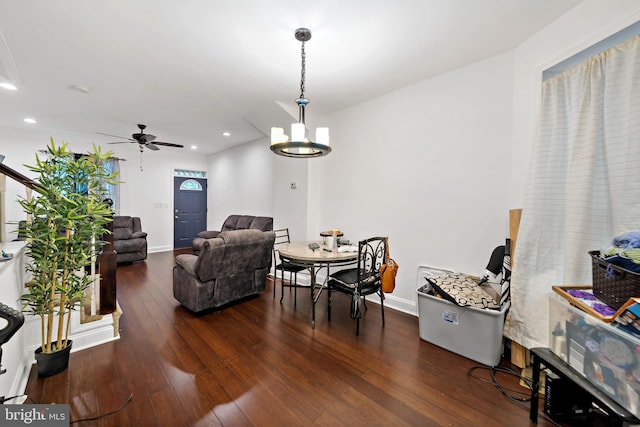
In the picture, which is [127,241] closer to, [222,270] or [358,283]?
[222,270]

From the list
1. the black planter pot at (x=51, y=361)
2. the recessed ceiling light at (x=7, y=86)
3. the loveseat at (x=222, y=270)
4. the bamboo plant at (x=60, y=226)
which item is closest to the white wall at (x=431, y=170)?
the loveseat at (x=222, y=270)

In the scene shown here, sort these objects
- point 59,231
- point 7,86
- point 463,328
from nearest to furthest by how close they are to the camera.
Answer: point 59,231
point 463,328
point 7,86

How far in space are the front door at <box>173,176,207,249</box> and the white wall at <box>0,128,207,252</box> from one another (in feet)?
0.49

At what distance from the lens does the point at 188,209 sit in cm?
716

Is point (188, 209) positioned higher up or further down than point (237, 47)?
further down

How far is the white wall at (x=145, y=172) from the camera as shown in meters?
5.01

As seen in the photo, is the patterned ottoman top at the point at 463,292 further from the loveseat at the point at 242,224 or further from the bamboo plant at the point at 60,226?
the loveseat at the point at 242,224

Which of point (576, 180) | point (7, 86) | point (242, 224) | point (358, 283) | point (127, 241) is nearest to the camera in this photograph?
point (576, 180)

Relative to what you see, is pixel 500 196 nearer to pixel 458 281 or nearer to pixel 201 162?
pixel 458 281

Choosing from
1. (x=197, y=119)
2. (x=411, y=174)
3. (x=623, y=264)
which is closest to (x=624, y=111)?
(x=623, y=264)

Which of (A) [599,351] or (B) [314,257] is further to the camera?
(B) [314,257]

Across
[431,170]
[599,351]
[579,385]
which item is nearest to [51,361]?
[579,385]

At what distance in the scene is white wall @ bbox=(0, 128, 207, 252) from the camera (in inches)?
197

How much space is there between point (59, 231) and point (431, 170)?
3.48 metres
